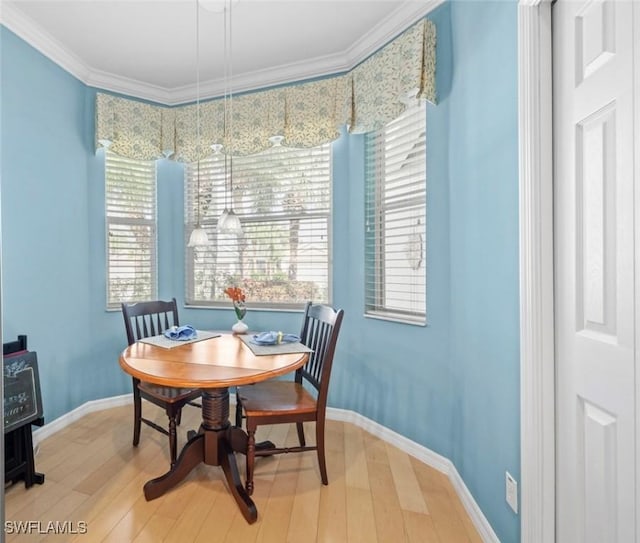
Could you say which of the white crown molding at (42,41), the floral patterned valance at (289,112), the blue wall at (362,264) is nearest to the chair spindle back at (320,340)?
the blue wall at (362,264)

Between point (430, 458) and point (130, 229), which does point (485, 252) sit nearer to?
point (430, 458)

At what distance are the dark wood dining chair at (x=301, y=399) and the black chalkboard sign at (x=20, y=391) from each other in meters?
1.13

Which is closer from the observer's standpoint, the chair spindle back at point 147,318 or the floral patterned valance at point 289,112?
the floral patterned valance at point 289,112

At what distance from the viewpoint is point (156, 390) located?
6.93 feet

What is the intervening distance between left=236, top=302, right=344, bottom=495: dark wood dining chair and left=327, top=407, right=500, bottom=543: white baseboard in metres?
0.56

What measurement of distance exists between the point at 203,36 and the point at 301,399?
254cm

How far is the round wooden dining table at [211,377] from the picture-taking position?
154cm

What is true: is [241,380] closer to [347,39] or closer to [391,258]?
[391,258]

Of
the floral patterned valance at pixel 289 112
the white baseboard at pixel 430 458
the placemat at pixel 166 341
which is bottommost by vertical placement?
the white baseboard at pixel 430 458

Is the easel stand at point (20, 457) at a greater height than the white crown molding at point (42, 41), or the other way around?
the white crown molding at point (42, 41)

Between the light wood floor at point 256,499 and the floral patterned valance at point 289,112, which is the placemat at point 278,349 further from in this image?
the floral patterned valance at point 289,112

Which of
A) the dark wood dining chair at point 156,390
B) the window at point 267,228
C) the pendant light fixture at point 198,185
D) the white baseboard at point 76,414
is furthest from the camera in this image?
the window at point 267,228

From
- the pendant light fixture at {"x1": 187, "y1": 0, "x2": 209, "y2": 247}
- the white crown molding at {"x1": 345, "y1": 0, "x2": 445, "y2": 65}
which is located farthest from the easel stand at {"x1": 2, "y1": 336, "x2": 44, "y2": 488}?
the white crown molding at {"x1": 345, "y1": 0, "x2": 445, "y2": 65}

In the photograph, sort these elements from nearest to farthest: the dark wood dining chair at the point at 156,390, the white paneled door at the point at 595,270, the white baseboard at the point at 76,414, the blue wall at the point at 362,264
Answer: the white paneled door at the point at 595,270 → the blue wall at the point at 362,264 → the dark wood dining chair at the point at 156,390 → the white baseboard at the point at 76,414
